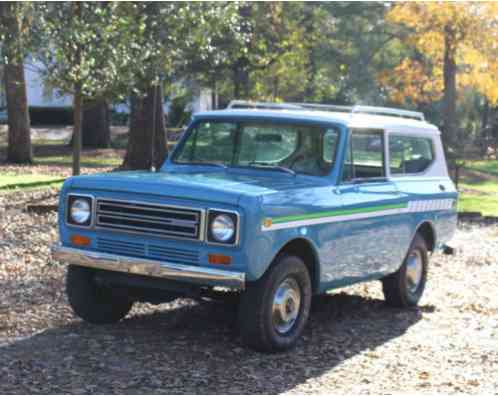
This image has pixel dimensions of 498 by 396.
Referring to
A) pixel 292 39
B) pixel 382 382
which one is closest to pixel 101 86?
pixel 382 382

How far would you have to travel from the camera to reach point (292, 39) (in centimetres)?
3031

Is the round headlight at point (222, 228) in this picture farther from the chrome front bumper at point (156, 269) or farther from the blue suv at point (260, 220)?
the chrome front bumper at point (156, 269)

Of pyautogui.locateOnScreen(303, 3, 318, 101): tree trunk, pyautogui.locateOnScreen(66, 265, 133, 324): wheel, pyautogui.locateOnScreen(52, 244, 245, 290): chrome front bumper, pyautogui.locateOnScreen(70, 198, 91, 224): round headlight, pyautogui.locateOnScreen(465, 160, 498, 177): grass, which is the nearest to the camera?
pyautogui.locateOnScreen(52, 244, 245, 290): chrome front bumper

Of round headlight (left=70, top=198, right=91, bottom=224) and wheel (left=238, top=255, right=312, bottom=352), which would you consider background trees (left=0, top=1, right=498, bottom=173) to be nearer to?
round headlight (left=70, top=198, right=91, bottom=224)

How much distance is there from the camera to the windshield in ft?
27.1

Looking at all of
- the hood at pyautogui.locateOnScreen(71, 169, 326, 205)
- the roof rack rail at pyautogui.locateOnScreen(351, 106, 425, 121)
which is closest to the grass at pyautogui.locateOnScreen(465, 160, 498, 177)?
the roof rack rail at pyautogui.locateOnScreen(351, 106, 425, 121)

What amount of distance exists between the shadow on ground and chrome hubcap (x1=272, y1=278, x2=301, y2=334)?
0.23m

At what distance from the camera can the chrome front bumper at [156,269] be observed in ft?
22.5

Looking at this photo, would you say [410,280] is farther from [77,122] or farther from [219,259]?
[77,122]

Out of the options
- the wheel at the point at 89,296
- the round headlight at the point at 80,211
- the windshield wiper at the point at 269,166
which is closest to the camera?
the round headlight at the point at 80,211

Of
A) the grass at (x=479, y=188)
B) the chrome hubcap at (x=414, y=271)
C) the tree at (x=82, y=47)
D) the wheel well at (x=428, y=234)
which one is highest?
the tree at (x=82, y=47)

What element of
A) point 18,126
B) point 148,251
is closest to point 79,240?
point 148,251

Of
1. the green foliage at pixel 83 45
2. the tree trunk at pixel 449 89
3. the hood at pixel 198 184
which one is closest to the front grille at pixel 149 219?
the hood at pixel 198 184

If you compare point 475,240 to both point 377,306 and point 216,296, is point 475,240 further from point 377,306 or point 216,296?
point 216,296
